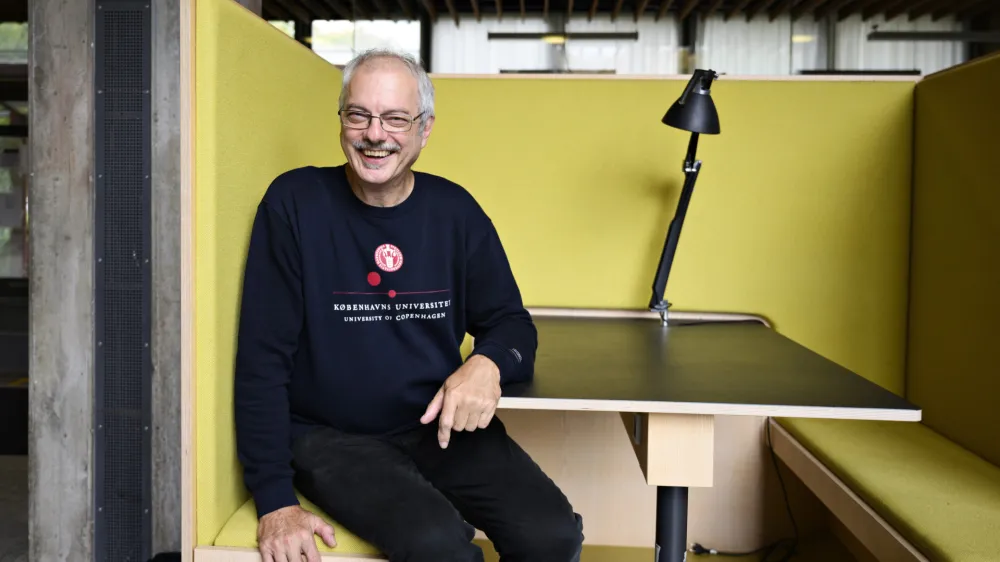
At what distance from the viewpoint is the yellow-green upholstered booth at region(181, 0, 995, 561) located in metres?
2.07

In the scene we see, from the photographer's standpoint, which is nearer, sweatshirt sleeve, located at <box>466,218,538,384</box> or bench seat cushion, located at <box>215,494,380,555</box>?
bench seat cushion, located at <box>215,494,380,555</box>

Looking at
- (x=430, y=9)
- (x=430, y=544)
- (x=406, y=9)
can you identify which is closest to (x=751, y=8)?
(x=430, y=9)

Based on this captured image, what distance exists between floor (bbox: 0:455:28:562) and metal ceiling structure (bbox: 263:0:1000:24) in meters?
4.82

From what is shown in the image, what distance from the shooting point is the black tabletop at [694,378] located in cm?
114

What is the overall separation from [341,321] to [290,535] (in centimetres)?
33

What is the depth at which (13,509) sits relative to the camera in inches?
111

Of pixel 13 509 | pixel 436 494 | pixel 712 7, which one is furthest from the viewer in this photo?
pixel 712 7

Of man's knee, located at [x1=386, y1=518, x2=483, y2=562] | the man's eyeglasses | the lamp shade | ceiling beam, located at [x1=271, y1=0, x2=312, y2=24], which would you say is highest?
ceiling beam, located at [x1=271, y1=0, x2=312, y2=24]

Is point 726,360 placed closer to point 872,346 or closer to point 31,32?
point 872,346

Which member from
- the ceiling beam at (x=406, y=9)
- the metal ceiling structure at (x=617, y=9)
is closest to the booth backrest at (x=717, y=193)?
the metal ceiling structure at (x=617, y=9)

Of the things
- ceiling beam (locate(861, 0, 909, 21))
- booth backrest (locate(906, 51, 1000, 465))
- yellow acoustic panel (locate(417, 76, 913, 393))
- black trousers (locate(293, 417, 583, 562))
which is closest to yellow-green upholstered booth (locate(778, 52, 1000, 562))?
booth backrest (locate(906, 51, 1000, 465))

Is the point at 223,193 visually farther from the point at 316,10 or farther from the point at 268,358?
the point at 316,10

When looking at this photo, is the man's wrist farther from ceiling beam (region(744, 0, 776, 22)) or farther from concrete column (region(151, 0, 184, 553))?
ceiling beam (region(744, 0, 776, 22))

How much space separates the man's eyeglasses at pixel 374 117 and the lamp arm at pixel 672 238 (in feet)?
2.88
